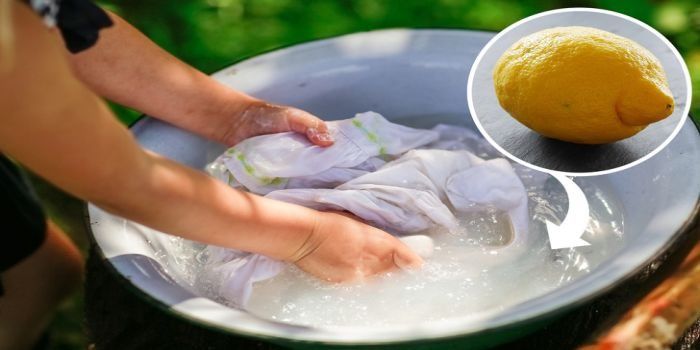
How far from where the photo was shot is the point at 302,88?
185 cm

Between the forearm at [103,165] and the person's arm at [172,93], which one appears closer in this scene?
the forearm at [103,165]

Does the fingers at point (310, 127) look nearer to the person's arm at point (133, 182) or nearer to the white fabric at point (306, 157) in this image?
the white fabric at point (306, 157)

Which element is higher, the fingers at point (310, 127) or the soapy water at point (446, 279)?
the fingers at point (310, 127)

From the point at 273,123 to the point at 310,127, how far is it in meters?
0.07

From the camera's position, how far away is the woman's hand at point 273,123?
1681mm

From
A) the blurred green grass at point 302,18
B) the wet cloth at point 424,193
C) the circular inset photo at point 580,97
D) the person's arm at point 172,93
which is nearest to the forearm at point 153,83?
the person's arm at point 172,93

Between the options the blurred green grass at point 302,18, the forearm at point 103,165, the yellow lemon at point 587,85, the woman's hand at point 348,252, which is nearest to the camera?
the forearm at point 103,165

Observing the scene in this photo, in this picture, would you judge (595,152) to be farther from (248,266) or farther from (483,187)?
(248,266)

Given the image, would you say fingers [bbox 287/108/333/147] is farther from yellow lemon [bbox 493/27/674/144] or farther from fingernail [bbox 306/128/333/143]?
yellow lemon [bbox 493/27/674/144]

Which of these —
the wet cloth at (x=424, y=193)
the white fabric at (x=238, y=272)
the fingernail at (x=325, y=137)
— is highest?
the fingernail at (x=325, y=137)

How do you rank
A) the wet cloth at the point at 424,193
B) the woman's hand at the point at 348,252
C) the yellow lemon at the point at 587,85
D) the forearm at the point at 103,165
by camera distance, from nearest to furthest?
the forearm at the point at 103,165 → the yellow lemon at the point at 587,85 → the woman's hand at the point at 348,252 → the wet cloth at the point at 424,193

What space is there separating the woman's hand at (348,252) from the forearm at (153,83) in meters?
0.37

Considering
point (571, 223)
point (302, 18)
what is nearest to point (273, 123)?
point (571, 223)

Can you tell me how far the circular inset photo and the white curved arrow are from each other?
145 millimetres
